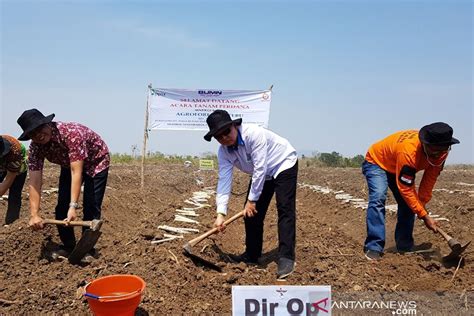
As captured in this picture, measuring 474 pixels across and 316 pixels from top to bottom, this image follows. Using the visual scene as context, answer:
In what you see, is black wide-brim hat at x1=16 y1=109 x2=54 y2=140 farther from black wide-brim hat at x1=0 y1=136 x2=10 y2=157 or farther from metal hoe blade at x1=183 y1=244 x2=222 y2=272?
metal hoe blade at x1=183 y1=244 x2=222 y2=272

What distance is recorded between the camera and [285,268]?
380 centimetres

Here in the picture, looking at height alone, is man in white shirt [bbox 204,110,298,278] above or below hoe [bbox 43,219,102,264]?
above

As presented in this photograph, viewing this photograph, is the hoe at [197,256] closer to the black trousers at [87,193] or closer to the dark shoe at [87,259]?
the dark shoe at [87,259]

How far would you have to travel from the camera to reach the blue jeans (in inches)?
180

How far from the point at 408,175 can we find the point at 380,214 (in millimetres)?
656

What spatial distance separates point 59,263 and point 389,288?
312 centimetres

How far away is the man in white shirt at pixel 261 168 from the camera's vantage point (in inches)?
148

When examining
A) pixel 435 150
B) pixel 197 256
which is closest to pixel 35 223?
pixel 197 256

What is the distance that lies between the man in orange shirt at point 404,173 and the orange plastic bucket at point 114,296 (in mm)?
2536

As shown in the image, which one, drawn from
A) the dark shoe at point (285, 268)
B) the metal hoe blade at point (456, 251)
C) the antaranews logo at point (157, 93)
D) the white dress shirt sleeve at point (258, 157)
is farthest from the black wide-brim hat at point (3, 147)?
the antaranews logo at point (157, 93)

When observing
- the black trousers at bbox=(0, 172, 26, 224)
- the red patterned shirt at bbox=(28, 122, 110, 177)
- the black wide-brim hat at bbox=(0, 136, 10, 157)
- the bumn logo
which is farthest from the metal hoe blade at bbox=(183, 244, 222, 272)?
the bumn logo

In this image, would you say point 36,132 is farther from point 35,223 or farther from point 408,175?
point 408,175

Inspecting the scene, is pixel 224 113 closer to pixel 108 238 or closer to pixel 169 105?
pixel 108 238

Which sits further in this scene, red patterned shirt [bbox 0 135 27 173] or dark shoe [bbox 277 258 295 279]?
red patterned shirt [bbox 0 135 27 173]
